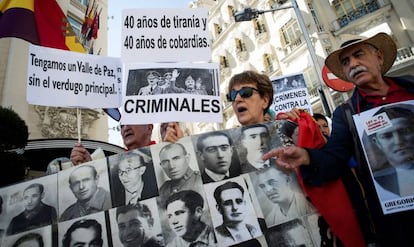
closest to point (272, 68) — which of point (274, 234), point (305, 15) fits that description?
point (305, 15)

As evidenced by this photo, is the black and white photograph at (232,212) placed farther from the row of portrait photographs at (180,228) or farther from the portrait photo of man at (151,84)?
the portrait photo of man at (151,84)

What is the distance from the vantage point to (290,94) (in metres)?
6.50

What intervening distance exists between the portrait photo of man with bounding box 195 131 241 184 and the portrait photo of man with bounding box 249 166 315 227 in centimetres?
15

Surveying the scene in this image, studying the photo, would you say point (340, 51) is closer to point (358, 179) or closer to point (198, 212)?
point (358, 179)

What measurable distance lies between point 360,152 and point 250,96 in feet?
2.81

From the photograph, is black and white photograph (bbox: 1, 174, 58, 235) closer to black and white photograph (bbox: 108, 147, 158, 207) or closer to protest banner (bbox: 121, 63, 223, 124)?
black and white photograph (bbox: 108, 147, 158, 207)

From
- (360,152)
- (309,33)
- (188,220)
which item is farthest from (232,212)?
(309,33)

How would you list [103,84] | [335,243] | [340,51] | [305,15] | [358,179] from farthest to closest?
[305,15], [103,84], [340,51], [358,179], [335,243]

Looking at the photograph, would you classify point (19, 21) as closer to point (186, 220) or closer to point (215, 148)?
point (215, 148)

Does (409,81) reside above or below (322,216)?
above

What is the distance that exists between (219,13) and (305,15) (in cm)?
1166

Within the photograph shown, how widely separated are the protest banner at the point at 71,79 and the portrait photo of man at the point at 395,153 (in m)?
2.46

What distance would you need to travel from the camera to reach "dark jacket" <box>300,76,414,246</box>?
138cm

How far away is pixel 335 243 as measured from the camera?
1512 millimetres
